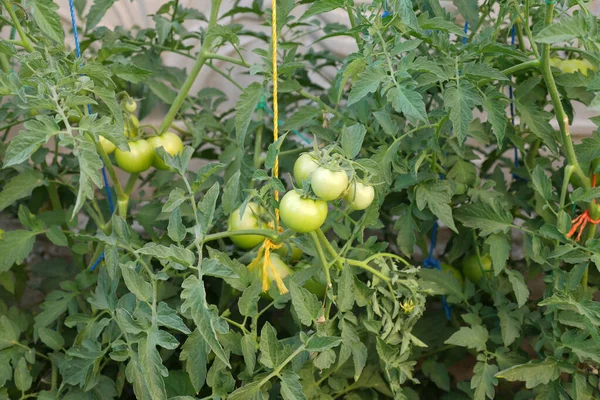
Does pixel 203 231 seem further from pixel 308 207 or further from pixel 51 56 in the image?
pixel 51 56

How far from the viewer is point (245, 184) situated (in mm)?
1050

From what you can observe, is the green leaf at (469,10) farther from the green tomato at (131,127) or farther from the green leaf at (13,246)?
the green leaf at (13,246)

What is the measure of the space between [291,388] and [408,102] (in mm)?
362

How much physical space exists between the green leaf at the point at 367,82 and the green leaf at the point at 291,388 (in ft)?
1.10

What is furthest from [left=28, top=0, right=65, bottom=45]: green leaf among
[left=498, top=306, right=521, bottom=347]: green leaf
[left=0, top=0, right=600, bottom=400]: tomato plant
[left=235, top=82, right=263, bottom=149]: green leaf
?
[left=498, top=306, right=521, bottom=347]: green leaf

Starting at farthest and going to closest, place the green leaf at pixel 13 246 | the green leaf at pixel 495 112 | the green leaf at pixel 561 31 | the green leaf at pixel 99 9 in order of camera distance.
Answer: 1. the green leaf at pixel 99 9
2. the green leaf at pixel 13 246
3. the green leaf at pixel 495 112
4. the green leaf at pixel 561 31

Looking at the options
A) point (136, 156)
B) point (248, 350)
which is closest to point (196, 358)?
point (248, 350)

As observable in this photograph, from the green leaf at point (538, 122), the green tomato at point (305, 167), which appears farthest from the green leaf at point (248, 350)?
the green leaf at point (538, 122)

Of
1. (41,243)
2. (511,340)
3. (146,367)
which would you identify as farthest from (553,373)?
(41,243)

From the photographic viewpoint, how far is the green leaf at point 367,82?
2.40 ft

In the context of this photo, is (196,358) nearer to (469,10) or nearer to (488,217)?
(488,217)

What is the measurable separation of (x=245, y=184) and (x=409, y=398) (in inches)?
18.9

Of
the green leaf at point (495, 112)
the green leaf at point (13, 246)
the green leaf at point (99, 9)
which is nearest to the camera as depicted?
the green leaf at point (495, 112)

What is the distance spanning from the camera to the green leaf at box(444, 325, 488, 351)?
0.93 metres
